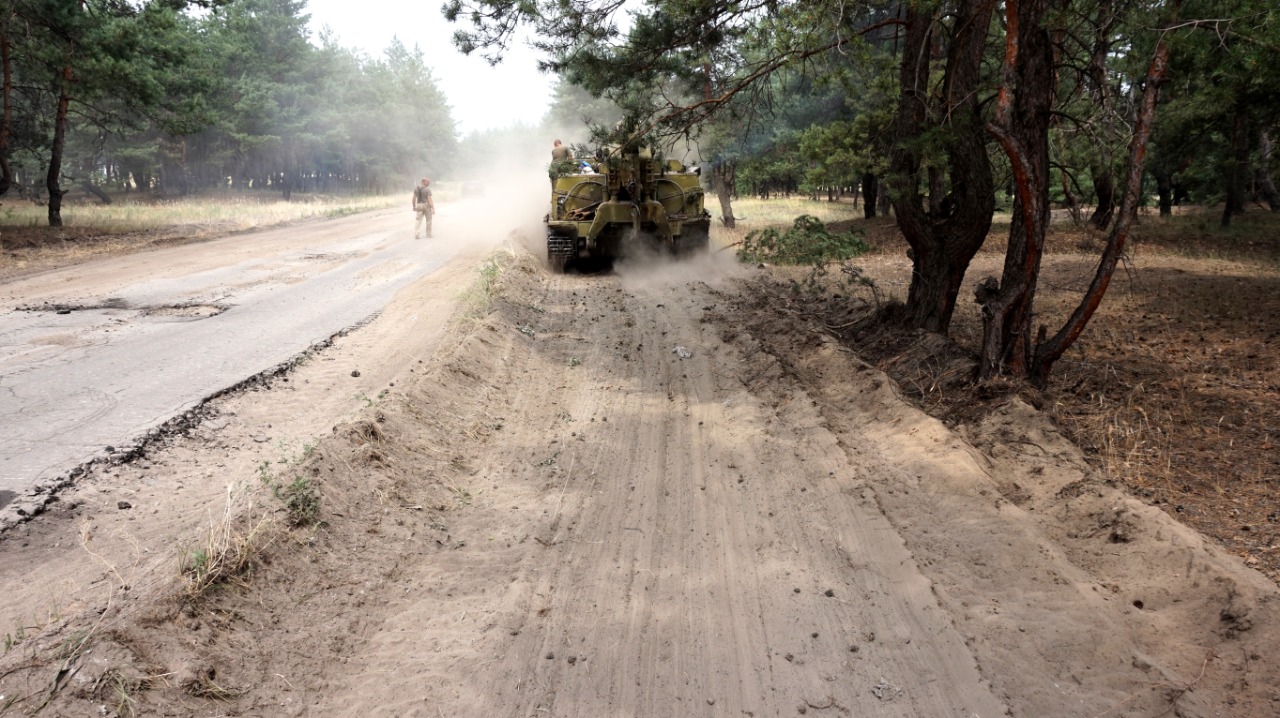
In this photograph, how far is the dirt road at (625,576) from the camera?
334cm

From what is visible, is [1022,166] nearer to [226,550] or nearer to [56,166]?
[226,550]

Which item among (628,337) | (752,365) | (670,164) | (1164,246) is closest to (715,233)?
(670,164)

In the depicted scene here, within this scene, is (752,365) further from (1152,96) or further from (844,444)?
(1152,96)

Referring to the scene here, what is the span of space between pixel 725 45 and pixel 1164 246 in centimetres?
1420

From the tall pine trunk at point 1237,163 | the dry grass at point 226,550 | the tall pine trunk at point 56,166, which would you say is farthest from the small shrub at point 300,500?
the tall pine trunk at point 56,166

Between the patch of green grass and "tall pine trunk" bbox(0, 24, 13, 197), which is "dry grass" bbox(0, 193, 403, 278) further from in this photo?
the patch of green grass

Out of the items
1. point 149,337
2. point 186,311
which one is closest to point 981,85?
point 149,337

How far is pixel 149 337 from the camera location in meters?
8.51

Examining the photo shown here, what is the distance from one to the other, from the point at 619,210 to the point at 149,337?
843 cm

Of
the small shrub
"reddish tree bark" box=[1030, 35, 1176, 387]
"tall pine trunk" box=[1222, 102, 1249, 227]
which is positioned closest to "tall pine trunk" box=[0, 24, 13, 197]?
the small shrub

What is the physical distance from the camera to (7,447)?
5203 millimetres

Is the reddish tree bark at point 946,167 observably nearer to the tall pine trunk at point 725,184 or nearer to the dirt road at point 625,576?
the dirt road at point 625,576

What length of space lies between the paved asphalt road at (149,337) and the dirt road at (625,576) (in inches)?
23.7

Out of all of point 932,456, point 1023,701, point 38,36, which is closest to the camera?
point 1023,701
